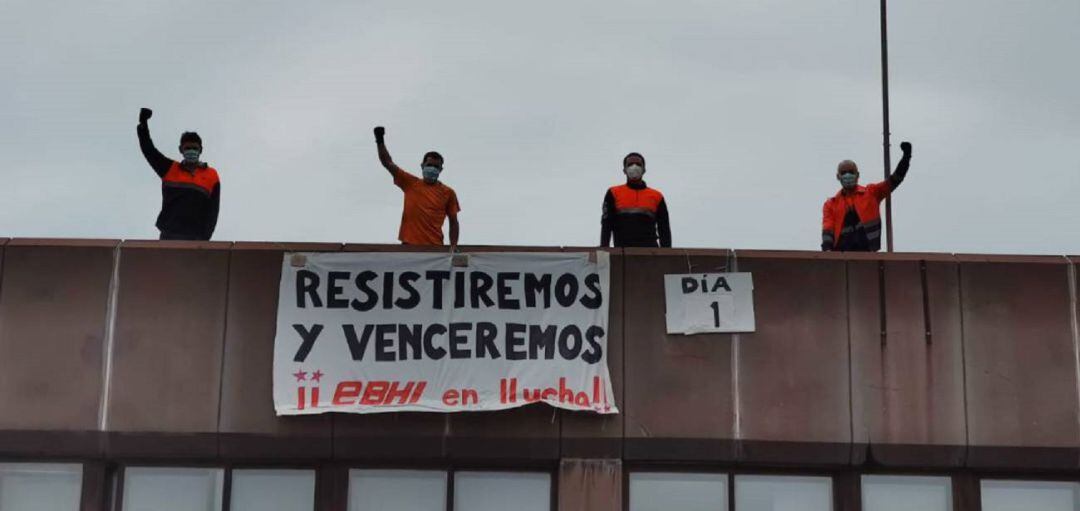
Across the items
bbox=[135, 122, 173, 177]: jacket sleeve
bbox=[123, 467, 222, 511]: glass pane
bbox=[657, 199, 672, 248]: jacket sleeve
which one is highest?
bbox=[135, 122, 173, 177]: jacket sleeve

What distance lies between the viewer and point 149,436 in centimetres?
2098

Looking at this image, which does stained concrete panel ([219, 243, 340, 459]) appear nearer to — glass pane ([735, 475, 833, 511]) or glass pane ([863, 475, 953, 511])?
glass pane ([735, 475, 833, 511])

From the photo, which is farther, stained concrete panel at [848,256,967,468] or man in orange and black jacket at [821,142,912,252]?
man in orange and black jacket at [821,142,912,252]

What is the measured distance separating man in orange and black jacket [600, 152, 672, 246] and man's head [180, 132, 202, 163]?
4032 mm

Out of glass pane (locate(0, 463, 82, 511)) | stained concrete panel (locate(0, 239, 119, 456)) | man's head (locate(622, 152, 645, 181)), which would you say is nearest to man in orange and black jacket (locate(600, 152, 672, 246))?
man's head (locate(622, 152, 645, 181))

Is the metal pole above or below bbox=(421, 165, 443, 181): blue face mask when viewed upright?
above

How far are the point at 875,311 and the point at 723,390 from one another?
5.28 ft

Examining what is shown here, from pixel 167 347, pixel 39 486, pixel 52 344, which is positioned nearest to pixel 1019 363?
pixel 167 347

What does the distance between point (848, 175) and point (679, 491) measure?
148 inches

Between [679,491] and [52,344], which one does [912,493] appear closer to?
[679,491]

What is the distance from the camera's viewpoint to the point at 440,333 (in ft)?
70.3

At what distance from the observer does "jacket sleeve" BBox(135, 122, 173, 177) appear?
22.5 meters

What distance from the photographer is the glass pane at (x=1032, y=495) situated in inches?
835

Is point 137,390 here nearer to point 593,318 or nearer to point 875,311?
point 593,318
